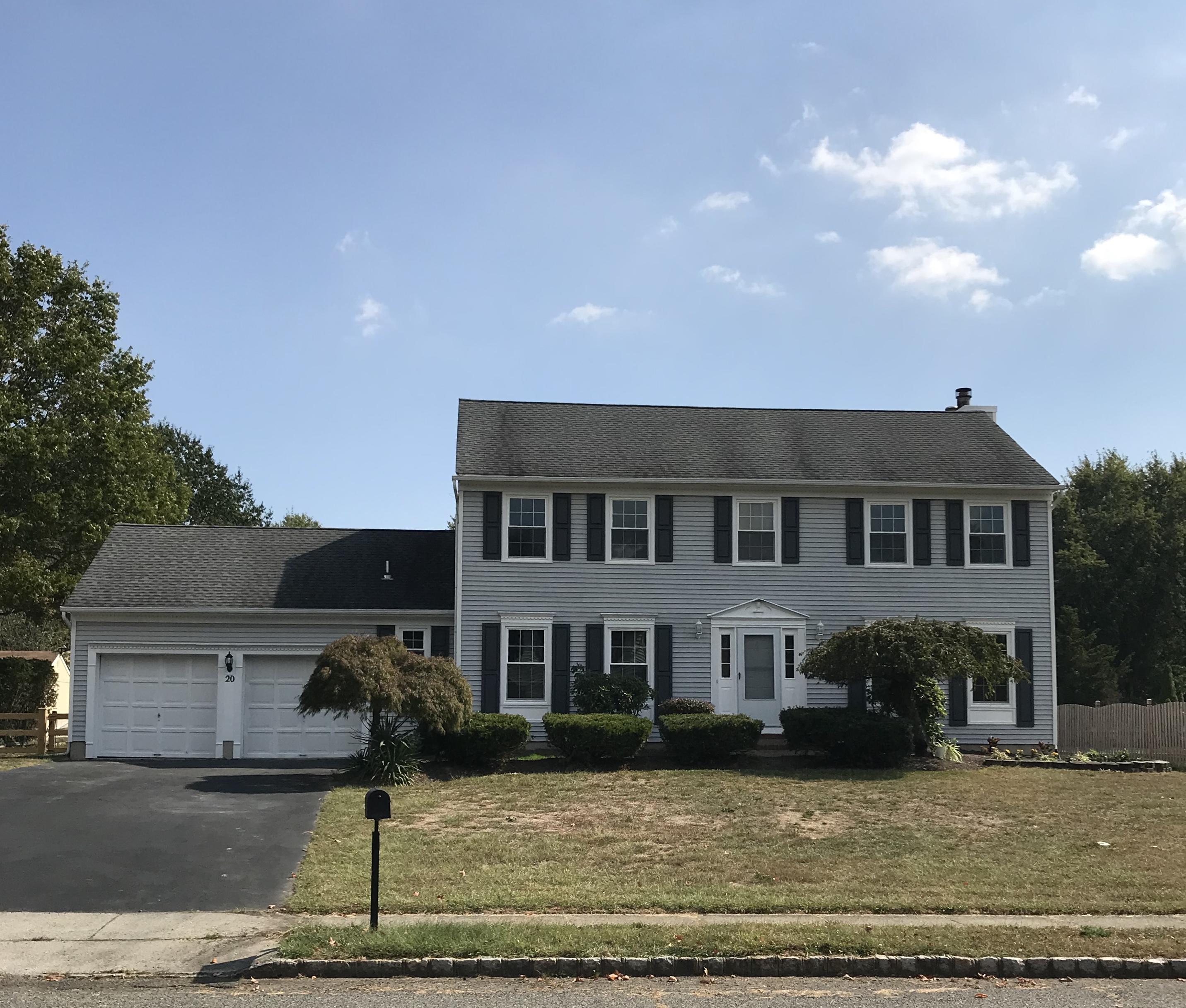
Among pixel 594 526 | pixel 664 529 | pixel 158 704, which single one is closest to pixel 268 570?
pixel 158 704

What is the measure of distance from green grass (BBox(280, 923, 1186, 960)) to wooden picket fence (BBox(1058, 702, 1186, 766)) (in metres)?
16.1

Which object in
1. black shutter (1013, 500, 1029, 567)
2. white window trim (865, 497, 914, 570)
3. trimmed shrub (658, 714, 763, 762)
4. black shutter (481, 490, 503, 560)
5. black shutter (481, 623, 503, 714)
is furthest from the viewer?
black shutter (1013, 500, 1029, 567)

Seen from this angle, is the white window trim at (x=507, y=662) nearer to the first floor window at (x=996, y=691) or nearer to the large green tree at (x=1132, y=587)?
the first floor window at (x=996, y=691)

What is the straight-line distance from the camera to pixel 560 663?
74.2 feet

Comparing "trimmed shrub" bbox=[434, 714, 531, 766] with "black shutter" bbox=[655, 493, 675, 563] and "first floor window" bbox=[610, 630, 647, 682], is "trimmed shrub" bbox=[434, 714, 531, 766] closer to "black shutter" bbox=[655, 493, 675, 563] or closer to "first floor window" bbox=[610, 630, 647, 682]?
"first floor window" bbox=[610, 630, 647, 682]

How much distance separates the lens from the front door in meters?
23.0

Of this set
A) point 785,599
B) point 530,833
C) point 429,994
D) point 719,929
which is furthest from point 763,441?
point 429,994

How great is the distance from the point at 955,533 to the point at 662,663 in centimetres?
671

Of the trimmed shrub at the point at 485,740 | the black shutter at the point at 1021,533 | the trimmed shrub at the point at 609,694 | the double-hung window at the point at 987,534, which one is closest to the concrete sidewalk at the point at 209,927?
the trimmed shrub at the point at 485,740

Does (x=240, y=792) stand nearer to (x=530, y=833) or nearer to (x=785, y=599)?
(x=530, y=833)

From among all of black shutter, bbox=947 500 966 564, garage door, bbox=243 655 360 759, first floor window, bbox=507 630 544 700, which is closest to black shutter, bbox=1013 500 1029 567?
black shutter, bbox=947 500 966 564

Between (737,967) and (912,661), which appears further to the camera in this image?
(912,661)

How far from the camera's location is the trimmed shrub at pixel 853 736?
19609mm

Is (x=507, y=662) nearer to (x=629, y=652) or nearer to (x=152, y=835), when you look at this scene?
(x=629, y=652)
